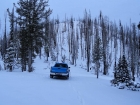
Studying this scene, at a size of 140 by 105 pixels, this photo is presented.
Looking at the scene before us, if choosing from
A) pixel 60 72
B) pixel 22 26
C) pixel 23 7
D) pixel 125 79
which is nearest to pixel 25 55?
pixel 22 26

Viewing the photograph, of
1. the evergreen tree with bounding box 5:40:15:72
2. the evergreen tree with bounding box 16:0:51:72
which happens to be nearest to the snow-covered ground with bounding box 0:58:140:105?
the evergreen tree with bounding box 16:0:51:72

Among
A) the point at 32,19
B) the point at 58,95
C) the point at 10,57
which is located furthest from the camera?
the point at 10,57

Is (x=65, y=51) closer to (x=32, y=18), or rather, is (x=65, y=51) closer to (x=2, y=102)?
(x=32, y=18)

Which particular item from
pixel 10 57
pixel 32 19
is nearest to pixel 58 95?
pixel 32 19

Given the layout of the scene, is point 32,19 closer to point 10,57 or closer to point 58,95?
point 10,57

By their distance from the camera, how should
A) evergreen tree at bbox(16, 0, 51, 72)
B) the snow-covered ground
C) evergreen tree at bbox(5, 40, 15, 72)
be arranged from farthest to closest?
evergreen tree at bbox(5, 40, 15, 72) < evergreen tree at bbox(16, 0, 51, 72) < the snow-covered ground

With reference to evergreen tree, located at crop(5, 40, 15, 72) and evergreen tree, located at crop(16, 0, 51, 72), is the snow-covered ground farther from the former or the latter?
evergreen tree, located at crop(5, 40, 15, 72)

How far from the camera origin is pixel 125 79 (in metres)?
13.2

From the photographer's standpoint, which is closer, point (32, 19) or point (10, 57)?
point (32, 19)

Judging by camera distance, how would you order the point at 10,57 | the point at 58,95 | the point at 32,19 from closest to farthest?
the point at 58,95, the point at 32,19, the point at 10,57

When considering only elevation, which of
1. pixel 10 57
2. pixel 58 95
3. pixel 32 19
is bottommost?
pixel 58 95

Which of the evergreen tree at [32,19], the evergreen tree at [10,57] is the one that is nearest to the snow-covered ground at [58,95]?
the evergreen tree at [32,19]

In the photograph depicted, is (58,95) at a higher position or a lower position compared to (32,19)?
lower

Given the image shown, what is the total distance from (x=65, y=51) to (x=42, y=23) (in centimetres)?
4425
